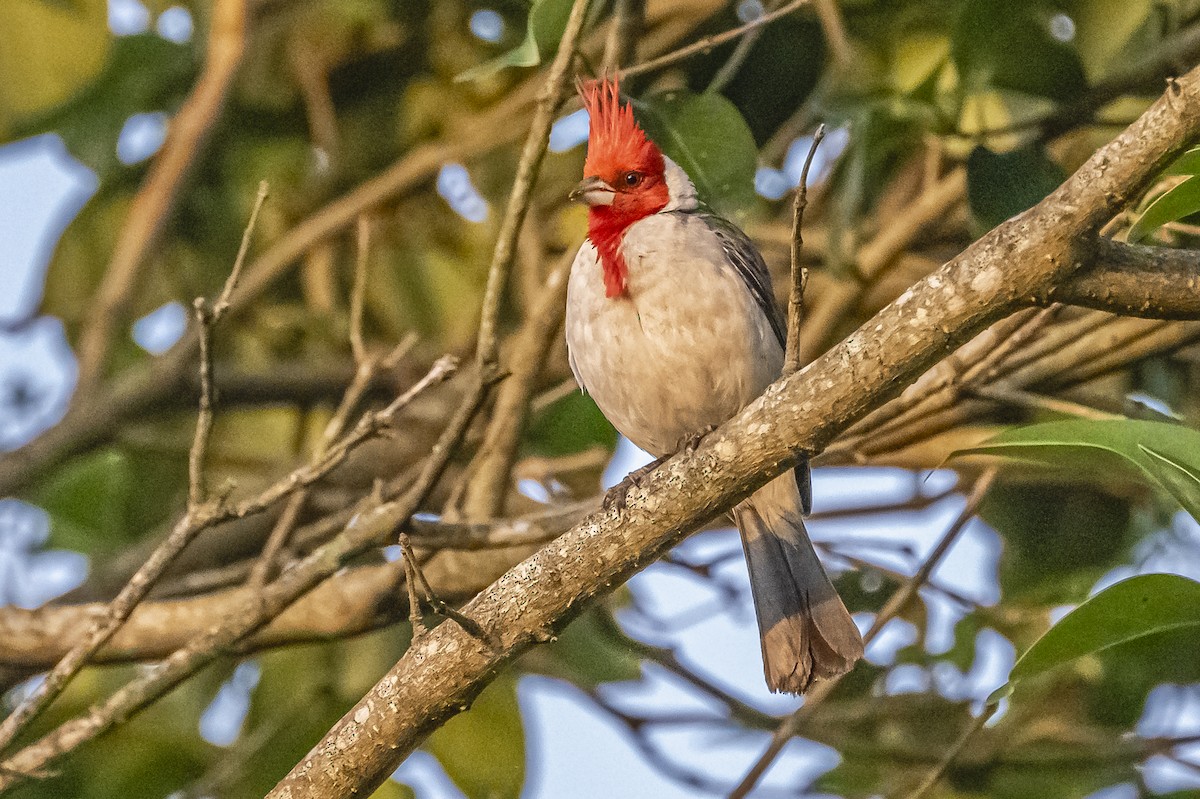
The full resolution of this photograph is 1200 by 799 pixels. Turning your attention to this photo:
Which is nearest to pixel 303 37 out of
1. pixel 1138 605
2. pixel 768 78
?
pixel 768 78

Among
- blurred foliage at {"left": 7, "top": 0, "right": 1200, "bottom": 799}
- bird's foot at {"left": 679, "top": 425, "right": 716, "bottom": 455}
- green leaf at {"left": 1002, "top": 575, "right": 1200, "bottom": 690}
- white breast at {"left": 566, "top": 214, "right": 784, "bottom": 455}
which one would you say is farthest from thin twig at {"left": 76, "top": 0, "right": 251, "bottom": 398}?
green leaf at {"left": 1002, "top": 575, "right": 1200, "bottom": 690}

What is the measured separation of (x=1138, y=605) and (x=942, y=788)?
166 centimetres

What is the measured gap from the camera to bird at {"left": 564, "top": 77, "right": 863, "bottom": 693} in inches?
128

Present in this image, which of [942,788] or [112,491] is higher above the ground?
[112,491]

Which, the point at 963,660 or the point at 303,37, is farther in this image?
the point at 303,37

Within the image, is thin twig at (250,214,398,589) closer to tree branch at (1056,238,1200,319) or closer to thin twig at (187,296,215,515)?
thin twig at (187,296,215,515)

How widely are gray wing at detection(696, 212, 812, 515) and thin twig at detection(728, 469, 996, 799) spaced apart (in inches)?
14.9

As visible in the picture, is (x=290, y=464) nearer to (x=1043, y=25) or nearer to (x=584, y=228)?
(x=584, y=228)

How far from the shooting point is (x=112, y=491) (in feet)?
12.5

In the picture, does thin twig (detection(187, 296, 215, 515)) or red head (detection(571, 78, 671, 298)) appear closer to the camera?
thin twig (detection(187, 296, 215, 515))

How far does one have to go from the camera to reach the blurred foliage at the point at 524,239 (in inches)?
136

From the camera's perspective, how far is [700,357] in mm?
3297

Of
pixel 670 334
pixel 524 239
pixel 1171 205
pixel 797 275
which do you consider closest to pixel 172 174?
pixel 524 239

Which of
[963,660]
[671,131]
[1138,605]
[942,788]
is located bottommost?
[1138,605]
